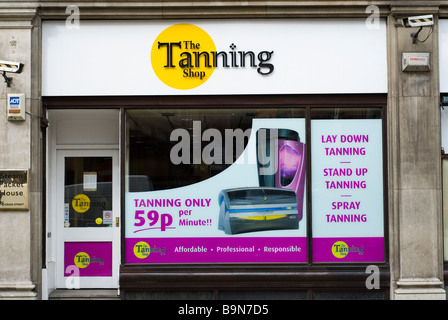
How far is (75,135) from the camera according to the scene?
25.7ft

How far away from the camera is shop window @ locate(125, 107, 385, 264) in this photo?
709 cm

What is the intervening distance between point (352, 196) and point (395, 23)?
A: 8.52ft

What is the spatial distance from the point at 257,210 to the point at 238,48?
7.90ft

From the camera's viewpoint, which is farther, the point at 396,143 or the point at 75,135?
the point at 75,135

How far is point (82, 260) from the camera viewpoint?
7719 millimetres

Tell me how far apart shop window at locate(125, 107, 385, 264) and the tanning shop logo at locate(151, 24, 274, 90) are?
50 cm

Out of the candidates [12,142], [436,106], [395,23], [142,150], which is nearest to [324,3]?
[395,23]

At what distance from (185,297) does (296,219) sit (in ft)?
6.48

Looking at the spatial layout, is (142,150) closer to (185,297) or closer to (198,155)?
(198,155)

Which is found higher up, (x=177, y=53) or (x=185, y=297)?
(x=177, y=53)

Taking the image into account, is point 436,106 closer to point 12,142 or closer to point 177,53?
point 177,53

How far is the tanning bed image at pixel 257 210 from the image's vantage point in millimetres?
7094

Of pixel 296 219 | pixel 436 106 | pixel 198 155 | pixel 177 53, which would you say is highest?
pixel 177 53

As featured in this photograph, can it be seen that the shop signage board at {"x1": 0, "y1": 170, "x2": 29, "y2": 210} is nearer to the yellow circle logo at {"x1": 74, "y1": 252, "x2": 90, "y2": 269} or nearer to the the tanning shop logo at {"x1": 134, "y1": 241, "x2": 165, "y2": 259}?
the yellow circle logo at {"x1": 74, "y1": 252, "x2": 90, "y2": 269}
